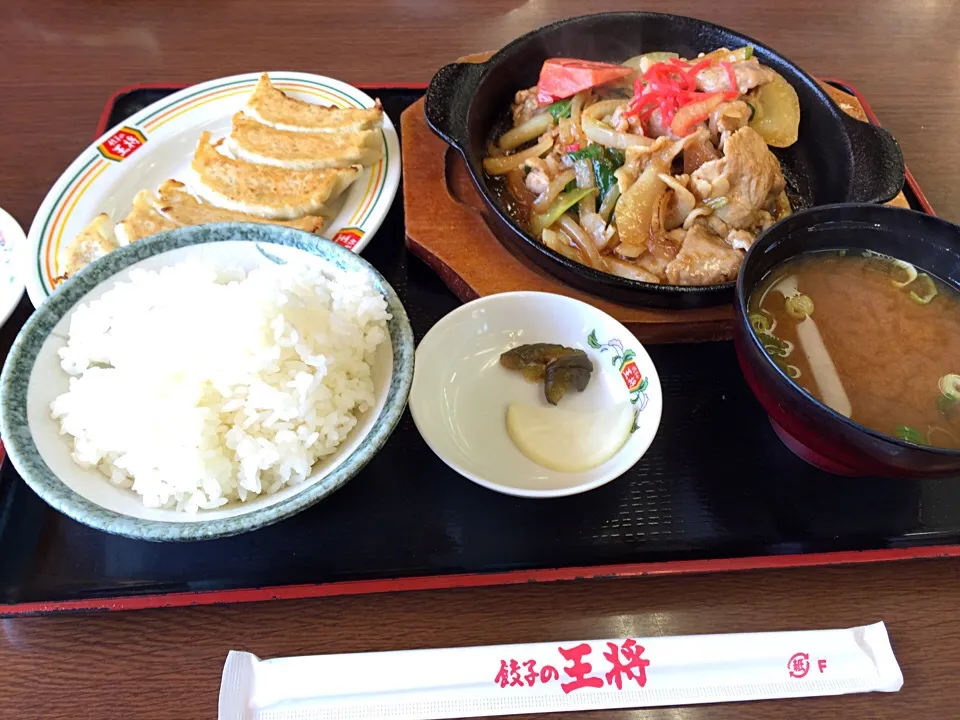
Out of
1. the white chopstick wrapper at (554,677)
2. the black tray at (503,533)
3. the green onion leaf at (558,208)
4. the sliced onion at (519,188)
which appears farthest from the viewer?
the sliced onion at (519,188)

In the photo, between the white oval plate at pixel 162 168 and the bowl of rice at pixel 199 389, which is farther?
the white oval plate at pixel 162 168

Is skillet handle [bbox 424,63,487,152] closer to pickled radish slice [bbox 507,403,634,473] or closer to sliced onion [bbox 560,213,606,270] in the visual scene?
sliced onion [bbox 560,213,606,270]

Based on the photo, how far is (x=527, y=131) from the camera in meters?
2.24

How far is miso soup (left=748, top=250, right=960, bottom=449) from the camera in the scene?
1538mm

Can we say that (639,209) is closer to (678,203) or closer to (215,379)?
(678,203)


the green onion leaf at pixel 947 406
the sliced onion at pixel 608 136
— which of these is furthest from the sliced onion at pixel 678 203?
the green onion leaf at pixel 947 406

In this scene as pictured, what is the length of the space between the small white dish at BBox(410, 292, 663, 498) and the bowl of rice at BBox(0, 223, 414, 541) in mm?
229

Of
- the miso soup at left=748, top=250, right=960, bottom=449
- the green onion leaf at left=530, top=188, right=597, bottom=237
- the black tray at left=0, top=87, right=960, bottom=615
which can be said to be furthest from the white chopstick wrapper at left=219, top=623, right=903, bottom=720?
the green onion leaf at left=530, top=188, right=597, bottom=237

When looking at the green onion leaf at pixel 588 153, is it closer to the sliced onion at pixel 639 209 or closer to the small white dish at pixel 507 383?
the sliced onion at pixel 639 209

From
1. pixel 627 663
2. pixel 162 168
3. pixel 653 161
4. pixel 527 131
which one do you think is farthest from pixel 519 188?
pixel 627 663

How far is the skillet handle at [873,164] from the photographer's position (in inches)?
73.4

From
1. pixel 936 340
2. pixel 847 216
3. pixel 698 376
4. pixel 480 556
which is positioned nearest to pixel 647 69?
pixel 847 216

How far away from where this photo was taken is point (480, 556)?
1.49 meters

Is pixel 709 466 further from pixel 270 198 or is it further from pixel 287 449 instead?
pixel 270 198
